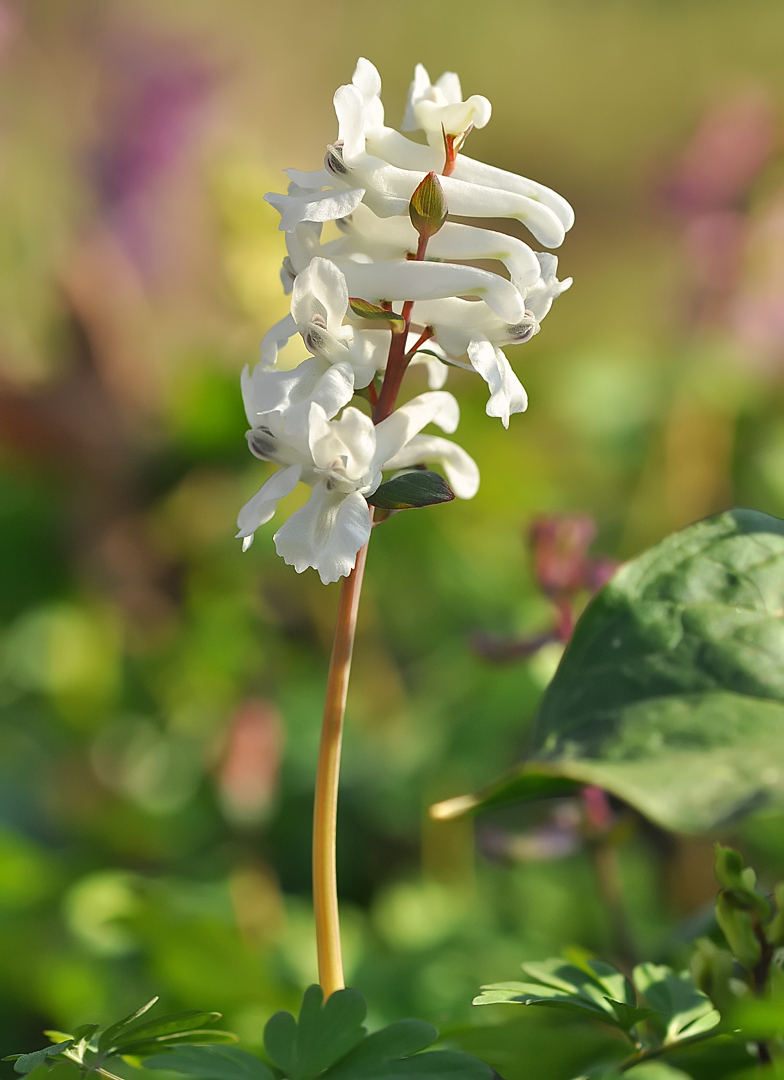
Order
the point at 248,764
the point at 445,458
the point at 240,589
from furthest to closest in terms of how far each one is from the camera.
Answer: the point at 240,589 < the point at 248,764 < the point at 445,458

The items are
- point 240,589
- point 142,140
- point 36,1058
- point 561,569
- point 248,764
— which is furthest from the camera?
point 142,140

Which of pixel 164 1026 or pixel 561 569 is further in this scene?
pixel 561 569

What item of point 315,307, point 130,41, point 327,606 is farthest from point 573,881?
point 130,41

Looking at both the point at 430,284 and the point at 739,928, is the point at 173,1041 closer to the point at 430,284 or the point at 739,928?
the point at 739,928

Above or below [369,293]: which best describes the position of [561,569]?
below

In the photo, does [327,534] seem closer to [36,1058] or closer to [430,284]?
[430,284]

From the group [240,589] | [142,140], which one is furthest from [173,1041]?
[142,140]

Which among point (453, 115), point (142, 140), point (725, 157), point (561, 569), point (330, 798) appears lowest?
point (330, 798)

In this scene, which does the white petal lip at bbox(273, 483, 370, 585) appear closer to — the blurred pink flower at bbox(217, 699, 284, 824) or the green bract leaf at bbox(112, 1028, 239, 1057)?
the green bract leaf at bbox(112, 1028, 239, 1057)

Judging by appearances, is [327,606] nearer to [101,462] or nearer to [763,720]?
[101,462]
